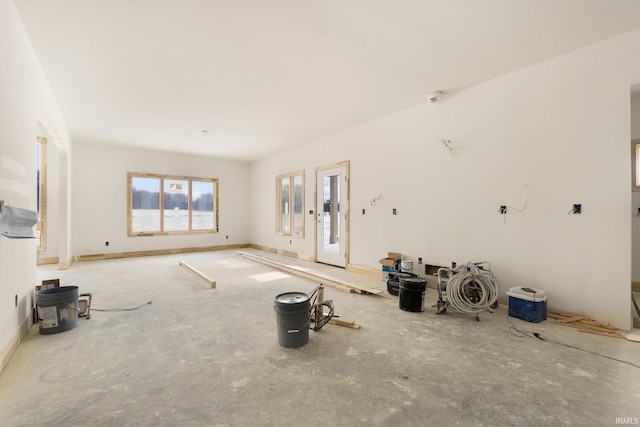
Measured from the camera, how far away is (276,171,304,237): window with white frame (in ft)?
25.5

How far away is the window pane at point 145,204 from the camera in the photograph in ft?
26.5

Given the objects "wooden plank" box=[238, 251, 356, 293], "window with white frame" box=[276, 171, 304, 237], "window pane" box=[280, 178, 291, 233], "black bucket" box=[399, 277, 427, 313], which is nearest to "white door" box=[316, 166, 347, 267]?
"window with white frame" box=[276, 171, 304, 237]

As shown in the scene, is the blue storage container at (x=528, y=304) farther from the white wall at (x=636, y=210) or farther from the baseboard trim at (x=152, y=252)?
the baseboard trim at (x=152, y=252)

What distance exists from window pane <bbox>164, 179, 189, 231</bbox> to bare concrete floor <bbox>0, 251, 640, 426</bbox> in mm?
5621

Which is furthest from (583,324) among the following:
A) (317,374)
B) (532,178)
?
(317,374)

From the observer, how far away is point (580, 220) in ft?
10.7

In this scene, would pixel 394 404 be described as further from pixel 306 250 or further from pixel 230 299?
pixel 306 250

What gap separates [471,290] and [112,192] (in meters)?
9.00

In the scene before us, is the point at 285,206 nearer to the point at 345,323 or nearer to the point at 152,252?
the point at 152,252

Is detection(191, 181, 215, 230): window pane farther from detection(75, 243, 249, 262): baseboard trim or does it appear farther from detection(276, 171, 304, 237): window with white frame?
detection(276, 171, 304, 237): window with white frame

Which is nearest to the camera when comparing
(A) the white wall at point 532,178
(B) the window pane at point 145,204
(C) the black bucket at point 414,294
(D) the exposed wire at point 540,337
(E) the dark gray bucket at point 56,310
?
(D) the exposed wire at point 540,337

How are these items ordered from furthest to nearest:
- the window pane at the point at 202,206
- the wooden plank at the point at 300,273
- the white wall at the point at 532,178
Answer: the window pane at the point at 202,206 < the wooden plank at the point at 300,273 < the white wall at the point at 532,178

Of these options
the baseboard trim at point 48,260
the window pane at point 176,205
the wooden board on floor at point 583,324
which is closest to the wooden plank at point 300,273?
the wooden board on floor at point 583,324

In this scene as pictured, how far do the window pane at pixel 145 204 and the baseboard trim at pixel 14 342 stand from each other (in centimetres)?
548
